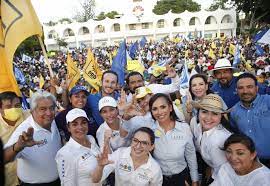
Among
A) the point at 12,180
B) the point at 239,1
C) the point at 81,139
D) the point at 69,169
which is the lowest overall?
the point at 12,180

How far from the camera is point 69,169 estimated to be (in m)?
3.20

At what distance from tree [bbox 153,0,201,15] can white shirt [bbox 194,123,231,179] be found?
269ft

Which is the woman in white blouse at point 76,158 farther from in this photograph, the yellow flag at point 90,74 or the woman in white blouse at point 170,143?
the yellow flag at point 90,74

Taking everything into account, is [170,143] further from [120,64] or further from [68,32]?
[68,32]

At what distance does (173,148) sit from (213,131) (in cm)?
40

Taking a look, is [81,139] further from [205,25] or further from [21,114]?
[205,25]

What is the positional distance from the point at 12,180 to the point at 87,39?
251ft

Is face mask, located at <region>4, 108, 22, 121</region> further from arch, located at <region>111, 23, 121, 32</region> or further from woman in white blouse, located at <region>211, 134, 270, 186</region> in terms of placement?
arch, located at <region>111, 23, 121, 32</region>

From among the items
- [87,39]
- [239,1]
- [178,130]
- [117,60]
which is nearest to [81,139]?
[178,130]

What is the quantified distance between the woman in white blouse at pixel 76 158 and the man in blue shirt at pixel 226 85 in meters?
2.09

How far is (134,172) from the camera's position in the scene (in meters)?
3.24

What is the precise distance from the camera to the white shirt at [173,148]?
3.46m

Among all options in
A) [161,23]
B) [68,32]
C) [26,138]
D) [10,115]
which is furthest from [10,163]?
[68,32]

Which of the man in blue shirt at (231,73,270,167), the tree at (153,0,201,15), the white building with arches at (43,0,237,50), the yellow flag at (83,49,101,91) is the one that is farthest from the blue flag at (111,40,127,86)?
the tree at (153,0,201,15)
